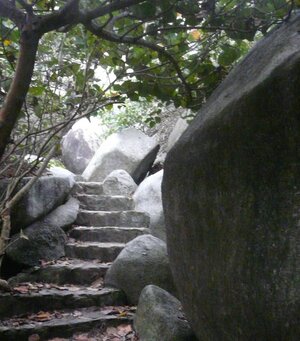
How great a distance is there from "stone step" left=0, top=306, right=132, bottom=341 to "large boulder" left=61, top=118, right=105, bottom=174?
23.4 ft

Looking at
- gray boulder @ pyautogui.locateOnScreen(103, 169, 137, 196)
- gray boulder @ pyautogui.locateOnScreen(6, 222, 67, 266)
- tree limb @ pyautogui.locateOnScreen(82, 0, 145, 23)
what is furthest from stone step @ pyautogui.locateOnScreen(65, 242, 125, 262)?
tree limb @ pyautogui.locateOnScreen(82, 0, 145, 23)

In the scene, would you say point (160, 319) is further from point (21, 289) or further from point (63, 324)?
point (21, 289)

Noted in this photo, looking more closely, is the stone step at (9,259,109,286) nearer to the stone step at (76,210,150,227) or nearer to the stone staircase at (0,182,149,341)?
the stone staircase at (0,182,149,341)

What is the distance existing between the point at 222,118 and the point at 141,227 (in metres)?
4.47

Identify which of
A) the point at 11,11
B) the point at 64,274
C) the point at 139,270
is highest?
the point at 11,11

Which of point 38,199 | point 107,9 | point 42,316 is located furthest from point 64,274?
point 107,9

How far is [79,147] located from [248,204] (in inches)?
375

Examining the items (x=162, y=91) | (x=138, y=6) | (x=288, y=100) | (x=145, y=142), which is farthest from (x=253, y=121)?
(x=145, y=142)

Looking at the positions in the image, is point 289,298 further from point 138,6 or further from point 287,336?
point 138,6

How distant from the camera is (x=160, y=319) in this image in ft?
10.1

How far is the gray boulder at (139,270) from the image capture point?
Result: 432 centimetres

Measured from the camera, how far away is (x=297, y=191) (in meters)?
1.71

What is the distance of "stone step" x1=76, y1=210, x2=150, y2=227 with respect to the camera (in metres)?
6.24

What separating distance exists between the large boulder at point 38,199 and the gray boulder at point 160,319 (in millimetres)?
1904
